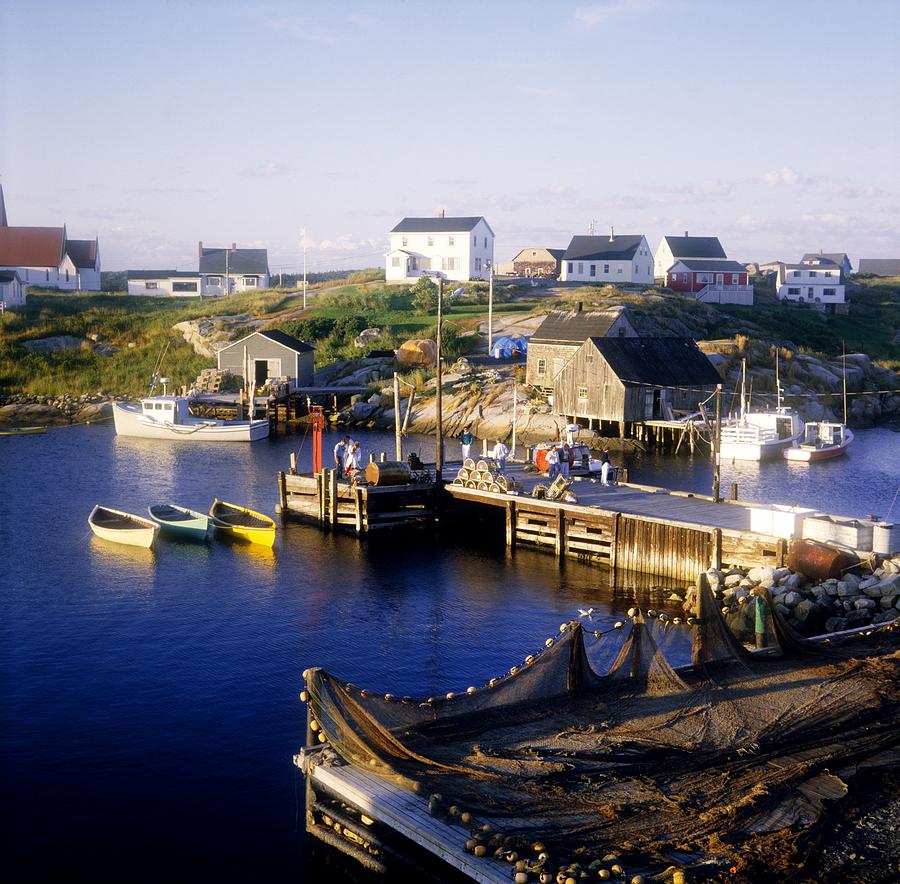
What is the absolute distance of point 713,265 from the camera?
110250 mm

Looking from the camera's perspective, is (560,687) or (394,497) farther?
(394,497)

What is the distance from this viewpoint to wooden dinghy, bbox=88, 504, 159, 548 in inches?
1411

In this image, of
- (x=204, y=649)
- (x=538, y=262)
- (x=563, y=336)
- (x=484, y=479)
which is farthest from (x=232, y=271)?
(x=204, y=649)

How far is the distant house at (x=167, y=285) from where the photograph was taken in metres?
112

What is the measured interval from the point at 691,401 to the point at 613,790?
4723 centimetres

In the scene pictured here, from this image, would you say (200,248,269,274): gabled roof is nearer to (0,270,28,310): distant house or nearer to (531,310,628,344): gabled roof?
(0,270,28,310): distant house

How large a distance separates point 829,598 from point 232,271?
96.0m

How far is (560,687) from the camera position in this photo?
18750 mm

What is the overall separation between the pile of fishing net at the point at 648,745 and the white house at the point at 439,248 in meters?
89.4

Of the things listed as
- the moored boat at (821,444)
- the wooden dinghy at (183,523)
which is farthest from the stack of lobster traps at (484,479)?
the moored boat at (821,444)

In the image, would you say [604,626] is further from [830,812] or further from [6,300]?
[6,300]

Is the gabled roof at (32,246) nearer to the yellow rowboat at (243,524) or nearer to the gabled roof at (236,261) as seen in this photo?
the gabled roof at (236,261)

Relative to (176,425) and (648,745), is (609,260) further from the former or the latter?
(648,745)

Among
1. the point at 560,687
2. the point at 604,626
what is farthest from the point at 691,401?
the point at 560,687
